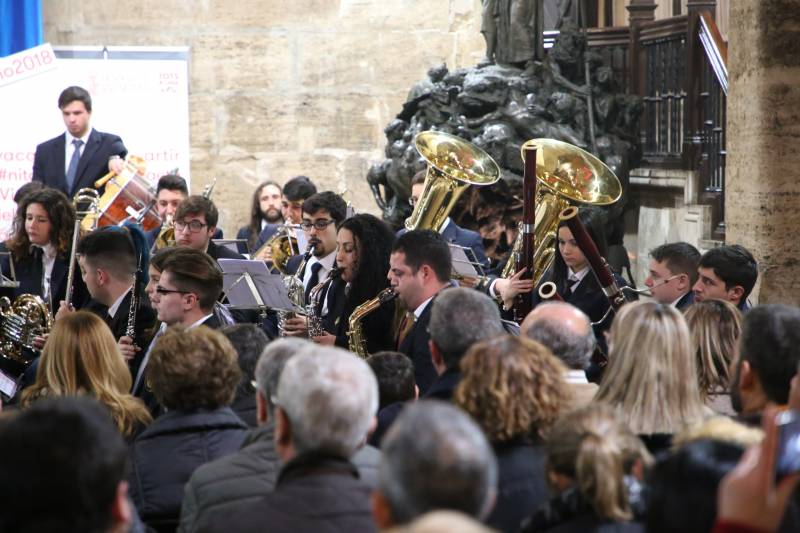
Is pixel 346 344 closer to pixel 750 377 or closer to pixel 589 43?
pixel 750 377

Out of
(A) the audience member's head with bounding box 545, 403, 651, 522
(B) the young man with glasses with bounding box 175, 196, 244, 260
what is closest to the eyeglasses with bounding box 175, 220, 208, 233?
(B) the young man with glasses with bounding box 175, 196, 244, 260

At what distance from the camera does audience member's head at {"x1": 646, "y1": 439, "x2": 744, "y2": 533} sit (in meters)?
2.21

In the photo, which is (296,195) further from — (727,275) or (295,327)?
(727,275)

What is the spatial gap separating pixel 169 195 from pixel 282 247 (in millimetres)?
765

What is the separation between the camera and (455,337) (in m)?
3.88

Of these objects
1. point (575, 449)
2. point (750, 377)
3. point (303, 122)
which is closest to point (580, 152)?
point (750, 377)

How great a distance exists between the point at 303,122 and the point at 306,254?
5.05m

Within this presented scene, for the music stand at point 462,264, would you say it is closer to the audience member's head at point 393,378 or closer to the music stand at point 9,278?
the music stand at point 9,278

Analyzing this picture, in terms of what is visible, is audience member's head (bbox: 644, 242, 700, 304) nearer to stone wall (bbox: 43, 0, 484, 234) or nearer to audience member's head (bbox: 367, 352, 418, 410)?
audience member's head (bbox: 367, 352, 418, 410)

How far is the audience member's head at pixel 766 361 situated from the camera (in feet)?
10.7

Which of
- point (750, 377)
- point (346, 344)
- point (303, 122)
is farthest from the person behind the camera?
point (303, 122)

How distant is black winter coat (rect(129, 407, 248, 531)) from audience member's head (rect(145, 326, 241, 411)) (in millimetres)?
39

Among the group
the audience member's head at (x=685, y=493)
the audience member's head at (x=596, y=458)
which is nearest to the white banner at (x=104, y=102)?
the audience member's head at (x=596, y=458)

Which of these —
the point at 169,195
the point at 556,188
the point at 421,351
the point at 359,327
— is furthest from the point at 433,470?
the point at 169,195
